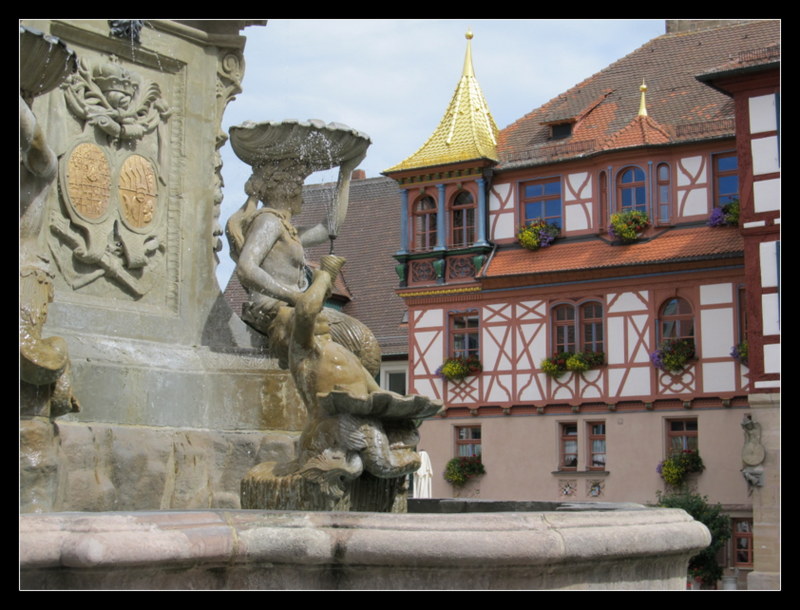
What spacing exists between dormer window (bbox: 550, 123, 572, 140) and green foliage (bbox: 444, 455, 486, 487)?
8.35 meters

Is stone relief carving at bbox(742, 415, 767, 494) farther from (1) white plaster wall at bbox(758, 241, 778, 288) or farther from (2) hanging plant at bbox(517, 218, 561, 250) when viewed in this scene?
(2) hanging plant at bbox(517, 218, 561, 250)

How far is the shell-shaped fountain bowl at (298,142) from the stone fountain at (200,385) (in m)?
0.01

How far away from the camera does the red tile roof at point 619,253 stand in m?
28.3

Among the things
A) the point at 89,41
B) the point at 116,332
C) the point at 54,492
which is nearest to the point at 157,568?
the point at 54,492

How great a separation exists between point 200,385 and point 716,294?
23292mm

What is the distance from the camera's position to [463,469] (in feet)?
99.1

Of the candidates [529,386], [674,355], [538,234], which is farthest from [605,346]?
[538,234]

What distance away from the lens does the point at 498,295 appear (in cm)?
3150

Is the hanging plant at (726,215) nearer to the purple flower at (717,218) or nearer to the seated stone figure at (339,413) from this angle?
the purple flower at (717,218)

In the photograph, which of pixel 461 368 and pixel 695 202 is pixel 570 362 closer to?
pixel 461 368

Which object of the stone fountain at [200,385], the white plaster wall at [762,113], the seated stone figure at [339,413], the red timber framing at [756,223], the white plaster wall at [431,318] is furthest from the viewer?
the white plaster wall at [431,318]

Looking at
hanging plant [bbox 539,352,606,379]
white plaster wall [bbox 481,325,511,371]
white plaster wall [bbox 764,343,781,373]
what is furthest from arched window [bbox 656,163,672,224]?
white plaster wall [bbox 764,343,781,373]

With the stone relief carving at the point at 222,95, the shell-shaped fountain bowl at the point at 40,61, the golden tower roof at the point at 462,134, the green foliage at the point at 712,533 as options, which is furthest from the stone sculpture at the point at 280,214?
the golden tower roof at the point at 462,134

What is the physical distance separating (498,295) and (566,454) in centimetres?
435
